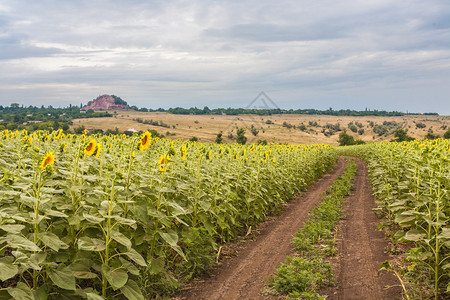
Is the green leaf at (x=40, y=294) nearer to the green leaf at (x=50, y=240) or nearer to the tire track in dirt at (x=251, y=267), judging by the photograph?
the green leaf at (x=50, y=240)

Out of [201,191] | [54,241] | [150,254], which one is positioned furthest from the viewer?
[201,191]

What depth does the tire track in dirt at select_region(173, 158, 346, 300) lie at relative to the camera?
5758 mm

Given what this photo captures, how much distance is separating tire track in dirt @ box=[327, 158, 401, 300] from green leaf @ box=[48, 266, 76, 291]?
378 cm

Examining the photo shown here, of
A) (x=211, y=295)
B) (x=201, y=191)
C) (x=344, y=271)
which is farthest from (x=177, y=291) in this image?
(x=344, y=271)

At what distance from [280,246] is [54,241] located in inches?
227

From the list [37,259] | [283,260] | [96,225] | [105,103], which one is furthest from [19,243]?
[105,103]

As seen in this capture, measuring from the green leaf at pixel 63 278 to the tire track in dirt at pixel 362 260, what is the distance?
378cm

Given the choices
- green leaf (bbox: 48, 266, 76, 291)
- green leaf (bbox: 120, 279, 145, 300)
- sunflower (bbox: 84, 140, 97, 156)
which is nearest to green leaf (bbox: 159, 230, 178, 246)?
green leaf (bbox: 120, 279, 145, 300)

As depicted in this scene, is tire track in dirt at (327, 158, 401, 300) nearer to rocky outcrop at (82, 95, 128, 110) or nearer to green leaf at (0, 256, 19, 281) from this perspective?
green leaf at (0, 256, 19, 281)

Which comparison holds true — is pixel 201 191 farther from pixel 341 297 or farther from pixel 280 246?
pixel 341 297

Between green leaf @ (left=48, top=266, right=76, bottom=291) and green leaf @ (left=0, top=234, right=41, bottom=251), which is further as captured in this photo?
green leaf @ (left=48, top=266, right=76, bottom=291)

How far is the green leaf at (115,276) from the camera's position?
365cm

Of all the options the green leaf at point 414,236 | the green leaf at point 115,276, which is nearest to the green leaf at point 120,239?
the green leaf at point 115,276

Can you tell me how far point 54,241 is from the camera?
3.41 meters
